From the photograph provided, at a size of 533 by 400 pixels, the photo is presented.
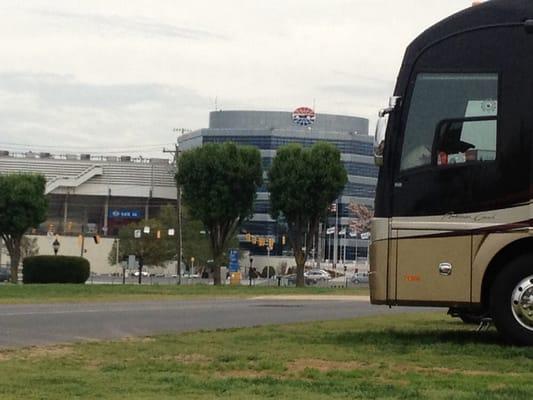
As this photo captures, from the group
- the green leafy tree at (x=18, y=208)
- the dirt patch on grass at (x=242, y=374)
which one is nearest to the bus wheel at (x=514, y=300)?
the dirt patch on grass at (x=242, y=374)

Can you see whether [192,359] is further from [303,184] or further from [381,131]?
[303,184]

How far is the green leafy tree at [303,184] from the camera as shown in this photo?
47781mm

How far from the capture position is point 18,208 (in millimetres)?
54812

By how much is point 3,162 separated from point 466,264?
10976cm

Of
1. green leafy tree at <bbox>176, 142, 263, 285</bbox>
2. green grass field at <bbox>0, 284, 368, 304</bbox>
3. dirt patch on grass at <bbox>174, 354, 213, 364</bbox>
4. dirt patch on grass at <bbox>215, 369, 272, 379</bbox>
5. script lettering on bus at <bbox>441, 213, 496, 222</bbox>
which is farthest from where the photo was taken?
green leafy tree at <bbox>176, 142, 263, 285</bbox>

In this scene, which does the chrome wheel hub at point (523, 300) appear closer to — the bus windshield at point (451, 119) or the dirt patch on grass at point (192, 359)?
the bus windshield at point (451, 119)

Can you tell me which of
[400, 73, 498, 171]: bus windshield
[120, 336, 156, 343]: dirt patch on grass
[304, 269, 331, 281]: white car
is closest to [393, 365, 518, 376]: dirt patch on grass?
[400, 73, 498, 171]: bus windshield

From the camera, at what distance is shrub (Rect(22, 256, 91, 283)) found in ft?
145

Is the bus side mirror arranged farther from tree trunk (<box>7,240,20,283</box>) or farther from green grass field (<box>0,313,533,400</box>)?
tree trunk (<box>7,240,20,283</box>)

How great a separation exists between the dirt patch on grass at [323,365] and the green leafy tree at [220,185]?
36807 mm

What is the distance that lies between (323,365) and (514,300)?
8.63 ft

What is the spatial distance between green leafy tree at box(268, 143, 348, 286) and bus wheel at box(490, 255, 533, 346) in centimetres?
3623

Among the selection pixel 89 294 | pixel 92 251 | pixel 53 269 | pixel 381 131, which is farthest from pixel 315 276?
pixel 381 131

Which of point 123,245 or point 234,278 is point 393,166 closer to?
point 234,278
